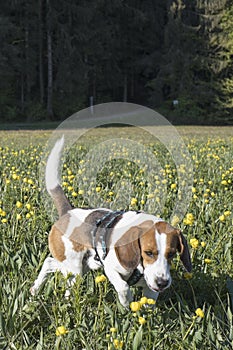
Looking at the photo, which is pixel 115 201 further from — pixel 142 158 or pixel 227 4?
pixel 227 4

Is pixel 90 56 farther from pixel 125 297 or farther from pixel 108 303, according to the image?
pixel 125 297

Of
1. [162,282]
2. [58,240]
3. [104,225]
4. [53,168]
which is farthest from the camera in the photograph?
[53,168]

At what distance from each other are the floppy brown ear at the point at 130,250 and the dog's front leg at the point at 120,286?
0.12 m

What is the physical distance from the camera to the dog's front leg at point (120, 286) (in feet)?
8.57

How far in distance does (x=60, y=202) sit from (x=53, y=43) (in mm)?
32042

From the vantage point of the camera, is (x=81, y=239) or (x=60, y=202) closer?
(x=81, y=239)

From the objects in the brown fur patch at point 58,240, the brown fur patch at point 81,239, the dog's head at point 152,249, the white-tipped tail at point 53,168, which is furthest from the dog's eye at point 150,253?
the white-tipped tail at point 53,168

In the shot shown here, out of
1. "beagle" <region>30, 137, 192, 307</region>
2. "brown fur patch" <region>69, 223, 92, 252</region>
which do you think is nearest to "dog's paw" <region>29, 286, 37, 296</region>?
"beagle" <region>30, 137, 192, 307</region>

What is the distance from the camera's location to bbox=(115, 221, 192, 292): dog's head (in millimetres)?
2426

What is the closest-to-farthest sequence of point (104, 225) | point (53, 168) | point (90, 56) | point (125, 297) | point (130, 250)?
1. point (130, 250)
2. point (125, 297)
3. point (104, 225)
4. point (53, 168)
5. point (90, 56)

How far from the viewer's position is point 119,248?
2.58 meters

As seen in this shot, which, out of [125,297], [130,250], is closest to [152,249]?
[130,250]

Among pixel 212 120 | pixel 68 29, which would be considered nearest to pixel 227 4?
pixel 212 120

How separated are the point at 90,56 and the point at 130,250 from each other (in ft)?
121
